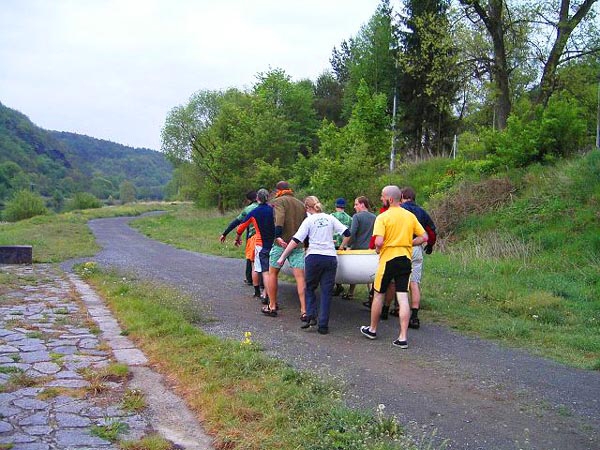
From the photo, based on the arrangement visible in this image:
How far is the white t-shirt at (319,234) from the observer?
748 cm

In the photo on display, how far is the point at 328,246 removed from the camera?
7.50 m

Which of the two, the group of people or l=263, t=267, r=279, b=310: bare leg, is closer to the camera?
the group of people

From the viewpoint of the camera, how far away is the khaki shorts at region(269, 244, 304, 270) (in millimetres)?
8070

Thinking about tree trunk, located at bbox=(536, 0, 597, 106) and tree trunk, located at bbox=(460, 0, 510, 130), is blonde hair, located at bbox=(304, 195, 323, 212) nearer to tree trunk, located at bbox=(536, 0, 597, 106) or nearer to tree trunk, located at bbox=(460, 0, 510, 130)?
tree trunk, located at bbox=(460, 0, 510, 130)

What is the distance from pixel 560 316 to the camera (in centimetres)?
852

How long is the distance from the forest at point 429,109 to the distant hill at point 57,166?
39.5 meters

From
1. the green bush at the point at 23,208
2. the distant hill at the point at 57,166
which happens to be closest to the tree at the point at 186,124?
the distant hill at the point at 57,166

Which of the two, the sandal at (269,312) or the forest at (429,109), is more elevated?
the forest at (429,109)

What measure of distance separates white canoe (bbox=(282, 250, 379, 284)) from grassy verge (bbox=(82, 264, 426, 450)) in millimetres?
1837

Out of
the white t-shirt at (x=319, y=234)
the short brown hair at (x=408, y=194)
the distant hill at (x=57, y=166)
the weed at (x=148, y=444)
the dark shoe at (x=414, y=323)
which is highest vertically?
the distant hill at (x=57, y=166)

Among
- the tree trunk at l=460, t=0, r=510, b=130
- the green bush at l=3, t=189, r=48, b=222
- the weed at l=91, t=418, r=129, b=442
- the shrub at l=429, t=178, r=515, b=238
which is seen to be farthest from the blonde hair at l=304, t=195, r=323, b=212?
the green bush at l=3, t=189, r=48, b=222

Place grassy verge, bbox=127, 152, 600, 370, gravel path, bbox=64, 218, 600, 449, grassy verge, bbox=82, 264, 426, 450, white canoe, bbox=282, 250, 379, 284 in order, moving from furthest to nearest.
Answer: white canoe, bbox=282, 250, 379, 284 → grassy verge, bbox=127, 152, 600, 370 → gravel path, bbox=64, 218, 600, 449 → grassy verge, bbox=82, 264, 426, 450

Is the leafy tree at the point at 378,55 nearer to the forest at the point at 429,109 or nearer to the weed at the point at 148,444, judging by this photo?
the forest at the point at 429,109

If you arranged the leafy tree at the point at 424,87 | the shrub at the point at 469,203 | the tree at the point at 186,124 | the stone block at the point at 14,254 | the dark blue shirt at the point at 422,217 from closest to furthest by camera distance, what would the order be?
the dark blue shirt at the point at 422,217 < the stone block at the point at 14,254 < the shrub at the point at 469,203 < the leafy tree at the point at 424,87 < the tree at the point at 186,124
